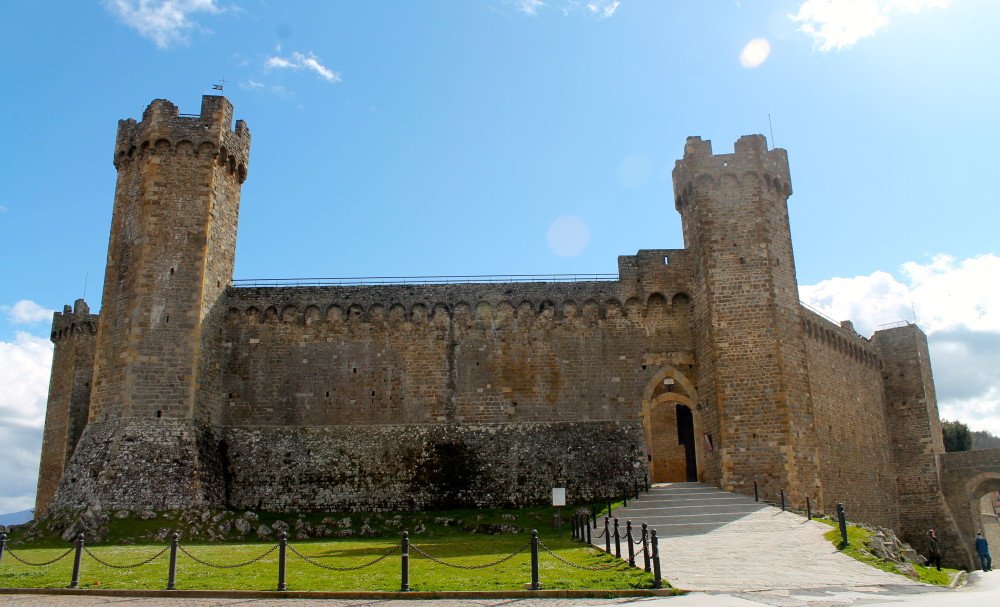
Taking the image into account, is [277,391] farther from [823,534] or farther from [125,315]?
[823,534]

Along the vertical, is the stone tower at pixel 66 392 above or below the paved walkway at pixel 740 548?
above

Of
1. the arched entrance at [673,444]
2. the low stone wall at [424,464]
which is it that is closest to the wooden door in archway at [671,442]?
the arched entrance at [673,444]

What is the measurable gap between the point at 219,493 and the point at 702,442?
1465 centimetres

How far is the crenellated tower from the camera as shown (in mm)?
21578

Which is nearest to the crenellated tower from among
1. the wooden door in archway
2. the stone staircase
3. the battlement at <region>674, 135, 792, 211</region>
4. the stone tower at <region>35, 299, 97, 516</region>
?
the stone tower at <region>35, 299, 97, 516</region>

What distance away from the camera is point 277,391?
24.2 m

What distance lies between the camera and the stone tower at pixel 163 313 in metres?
20.3

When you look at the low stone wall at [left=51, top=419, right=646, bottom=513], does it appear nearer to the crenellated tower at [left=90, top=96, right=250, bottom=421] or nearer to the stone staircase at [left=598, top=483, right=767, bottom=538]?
the crenellated tower at [left=90, top=96, right=250, bottom=421]

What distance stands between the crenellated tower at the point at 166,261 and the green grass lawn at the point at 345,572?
19.2 feet

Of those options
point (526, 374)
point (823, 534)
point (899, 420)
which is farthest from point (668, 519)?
point (899, 420)

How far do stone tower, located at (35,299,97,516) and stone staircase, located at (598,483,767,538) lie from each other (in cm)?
2282

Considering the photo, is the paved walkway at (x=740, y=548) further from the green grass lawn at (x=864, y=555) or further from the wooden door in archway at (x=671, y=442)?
the wooden door in archway at (x=671, y=442)

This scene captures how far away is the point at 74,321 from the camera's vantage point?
3212 cm

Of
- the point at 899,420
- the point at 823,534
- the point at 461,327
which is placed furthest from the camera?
the point at 899,420
